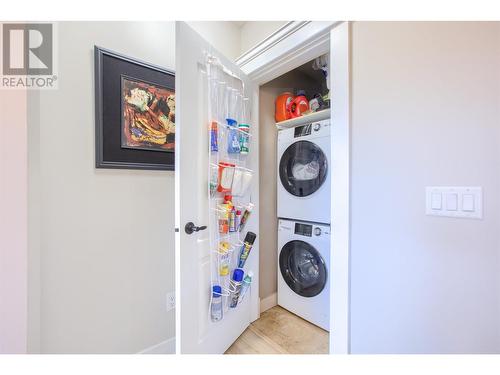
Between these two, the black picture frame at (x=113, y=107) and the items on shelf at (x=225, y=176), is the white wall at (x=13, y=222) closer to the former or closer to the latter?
the black picture frame at (x=113, y=107)

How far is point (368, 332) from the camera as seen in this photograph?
3.04ft

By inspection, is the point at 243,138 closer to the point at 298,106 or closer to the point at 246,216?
the point at 246,216

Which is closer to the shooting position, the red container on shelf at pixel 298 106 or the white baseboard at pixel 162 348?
the white baseboard at pixel 162 348

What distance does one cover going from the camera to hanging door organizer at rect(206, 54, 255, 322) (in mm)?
1194

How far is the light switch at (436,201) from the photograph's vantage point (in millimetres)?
738

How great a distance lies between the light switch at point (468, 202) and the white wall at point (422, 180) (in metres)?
A: 0.03

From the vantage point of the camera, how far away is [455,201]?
0.71 meters

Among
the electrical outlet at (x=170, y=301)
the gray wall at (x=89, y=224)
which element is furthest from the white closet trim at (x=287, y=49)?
the electrical outlet at (x=170, y=301)

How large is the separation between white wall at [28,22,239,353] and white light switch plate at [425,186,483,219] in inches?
51.6

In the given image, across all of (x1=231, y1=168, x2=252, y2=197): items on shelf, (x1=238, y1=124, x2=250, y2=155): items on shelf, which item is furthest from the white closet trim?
(x1=231, y1=168, x2=252, y2=197): items on shelf

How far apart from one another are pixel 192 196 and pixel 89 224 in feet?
1.82

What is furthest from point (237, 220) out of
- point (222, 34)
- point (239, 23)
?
point (239, 23)
